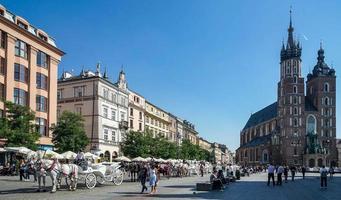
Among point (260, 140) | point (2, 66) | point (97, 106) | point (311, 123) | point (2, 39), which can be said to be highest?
point (2, 39)

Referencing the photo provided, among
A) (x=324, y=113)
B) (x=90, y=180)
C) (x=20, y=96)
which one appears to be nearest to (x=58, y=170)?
(x=90, y=180)

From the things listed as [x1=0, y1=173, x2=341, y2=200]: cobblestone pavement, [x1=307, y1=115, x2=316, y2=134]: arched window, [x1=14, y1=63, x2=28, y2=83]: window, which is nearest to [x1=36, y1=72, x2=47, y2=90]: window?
[x1=14, y1=63, x2=28, y2=83]: window

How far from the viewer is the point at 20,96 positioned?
52.5 metres

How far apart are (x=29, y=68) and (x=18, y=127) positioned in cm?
1159

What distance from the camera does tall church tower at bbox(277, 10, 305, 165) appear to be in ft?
482

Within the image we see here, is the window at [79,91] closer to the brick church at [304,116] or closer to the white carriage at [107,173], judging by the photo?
the white carriage at [107,173]

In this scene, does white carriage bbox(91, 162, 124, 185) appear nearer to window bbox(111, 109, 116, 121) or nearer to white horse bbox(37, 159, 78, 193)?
white horse bbox(37, 159, 78, 193)

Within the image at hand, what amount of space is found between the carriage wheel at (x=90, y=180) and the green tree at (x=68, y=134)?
23.1 metres

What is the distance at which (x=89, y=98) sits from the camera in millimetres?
73375

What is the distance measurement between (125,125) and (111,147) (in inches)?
254

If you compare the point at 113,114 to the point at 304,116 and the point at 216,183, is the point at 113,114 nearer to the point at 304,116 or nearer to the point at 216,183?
the point at 216,183

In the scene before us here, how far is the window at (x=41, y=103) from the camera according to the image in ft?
184

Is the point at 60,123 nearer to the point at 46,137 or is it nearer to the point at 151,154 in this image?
the point at 46,137

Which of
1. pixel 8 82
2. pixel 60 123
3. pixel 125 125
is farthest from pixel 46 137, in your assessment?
pixel 125 125
